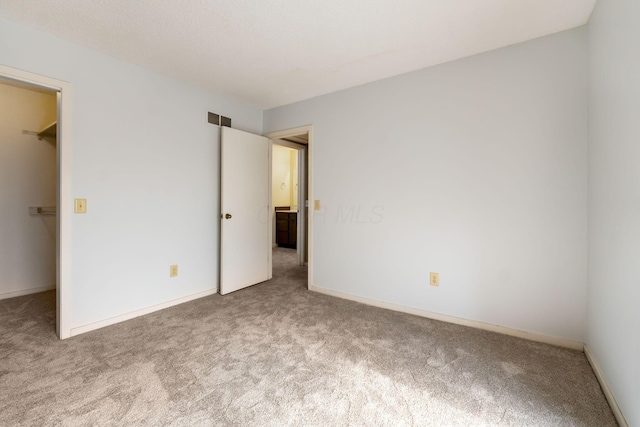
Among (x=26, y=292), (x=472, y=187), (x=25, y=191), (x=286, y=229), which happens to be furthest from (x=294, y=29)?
(x=286, y=229)

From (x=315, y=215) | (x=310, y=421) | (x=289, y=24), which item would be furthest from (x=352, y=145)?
(x=310, y=421)

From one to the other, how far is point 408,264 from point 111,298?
270 centimetres

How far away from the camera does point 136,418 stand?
135 cm

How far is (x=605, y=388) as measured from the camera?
5.05 ft

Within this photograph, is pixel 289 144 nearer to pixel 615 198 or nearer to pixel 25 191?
pixel 25 191

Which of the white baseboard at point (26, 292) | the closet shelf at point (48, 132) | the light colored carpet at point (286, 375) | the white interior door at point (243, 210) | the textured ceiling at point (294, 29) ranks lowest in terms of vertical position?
the light colored carpet at point (286, 375)

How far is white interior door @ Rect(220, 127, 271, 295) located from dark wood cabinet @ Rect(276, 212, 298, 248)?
2535 millimetres

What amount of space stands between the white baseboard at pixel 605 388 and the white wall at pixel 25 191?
5.08 meters

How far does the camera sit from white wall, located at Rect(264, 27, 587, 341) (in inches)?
79.9

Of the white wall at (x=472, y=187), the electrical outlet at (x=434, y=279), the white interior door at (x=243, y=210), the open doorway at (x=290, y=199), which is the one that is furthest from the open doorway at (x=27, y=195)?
the electrical outlet at (x=434, y=279)

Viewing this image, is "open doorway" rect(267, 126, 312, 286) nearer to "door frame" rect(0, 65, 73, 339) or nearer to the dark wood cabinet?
the dark wood cabinet

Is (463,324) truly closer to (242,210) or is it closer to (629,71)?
(629,71)

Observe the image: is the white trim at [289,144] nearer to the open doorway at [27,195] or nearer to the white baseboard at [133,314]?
the white baseboard at [133,314]

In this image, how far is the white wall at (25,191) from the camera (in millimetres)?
3064
